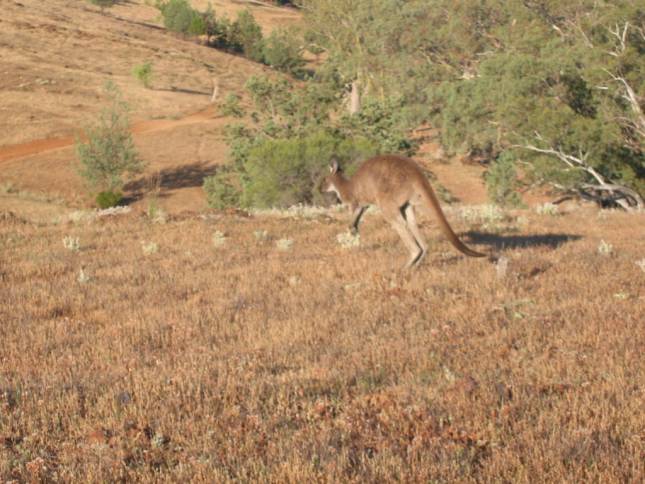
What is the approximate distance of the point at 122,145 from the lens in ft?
158

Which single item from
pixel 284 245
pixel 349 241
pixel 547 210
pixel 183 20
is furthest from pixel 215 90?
pixel 349 241

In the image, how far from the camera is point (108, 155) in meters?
46.1

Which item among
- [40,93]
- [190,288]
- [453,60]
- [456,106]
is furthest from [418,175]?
[40,93]

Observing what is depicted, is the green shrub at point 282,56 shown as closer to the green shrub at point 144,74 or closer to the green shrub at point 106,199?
the green shrub at point 144,74

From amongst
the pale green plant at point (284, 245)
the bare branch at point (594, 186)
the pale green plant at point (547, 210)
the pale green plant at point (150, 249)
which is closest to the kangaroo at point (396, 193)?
the pale green plant at point (284, 245)

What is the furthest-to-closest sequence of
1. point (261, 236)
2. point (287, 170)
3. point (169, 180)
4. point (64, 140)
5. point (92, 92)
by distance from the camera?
point (92, 92), point (64, 140), point (169, 180), point (287, 170), point (261, 236)

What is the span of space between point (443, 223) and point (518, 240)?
5.02 meters

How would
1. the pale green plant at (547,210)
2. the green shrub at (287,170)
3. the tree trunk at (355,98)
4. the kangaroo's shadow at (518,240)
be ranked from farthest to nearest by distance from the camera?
the tree trunk at (355,98) < the green shrub at (287,170) < the pale green plant at (547,210) < the kangaroo's shadow at (518,240)

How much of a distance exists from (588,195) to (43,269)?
88.6 feet

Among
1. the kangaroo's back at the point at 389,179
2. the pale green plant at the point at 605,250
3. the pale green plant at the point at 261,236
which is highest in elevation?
the kangaroo's back at the point at 389,179

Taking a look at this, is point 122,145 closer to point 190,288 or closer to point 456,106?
point 456,106

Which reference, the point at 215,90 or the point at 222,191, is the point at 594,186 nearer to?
the point at 222,191

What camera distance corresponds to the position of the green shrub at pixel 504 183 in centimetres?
3862

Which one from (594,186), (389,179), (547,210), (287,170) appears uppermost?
(389,179)
